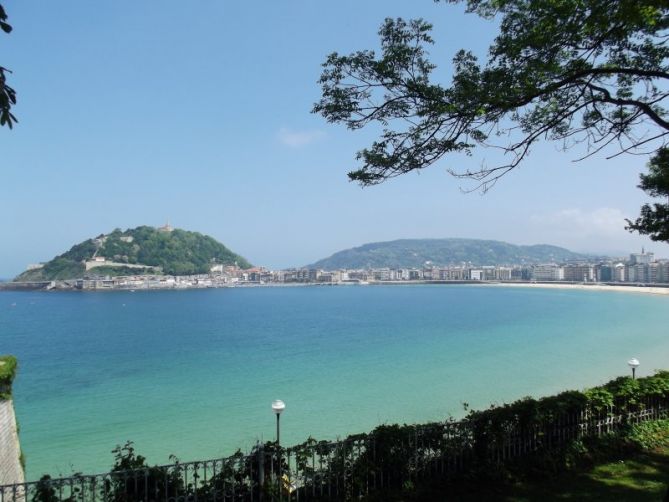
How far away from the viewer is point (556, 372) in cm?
2764

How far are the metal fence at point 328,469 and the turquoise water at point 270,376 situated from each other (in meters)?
9.06

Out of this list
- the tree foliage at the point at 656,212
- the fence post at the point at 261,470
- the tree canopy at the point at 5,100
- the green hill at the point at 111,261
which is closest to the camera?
the tree canopy at the point at 5,100

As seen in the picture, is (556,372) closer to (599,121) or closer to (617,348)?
(617,348)

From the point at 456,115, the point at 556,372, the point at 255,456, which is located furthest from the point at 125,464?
the point at 556,372

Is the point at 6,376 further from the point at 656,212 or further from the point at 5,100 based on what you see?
the point at 656,212

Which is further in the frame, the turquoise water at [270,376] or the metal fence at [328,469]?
the turquoise water at [270,376]

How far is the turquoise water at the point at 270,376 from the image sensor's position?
61.0 ft

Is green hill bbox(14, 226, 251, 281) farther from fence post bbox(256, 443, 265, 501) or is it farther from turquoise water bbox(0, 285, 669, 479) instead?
fence post bbox(256, 443, 265, 501)

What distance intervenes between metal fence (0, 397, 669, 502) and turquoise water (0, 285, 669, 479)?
357 inches

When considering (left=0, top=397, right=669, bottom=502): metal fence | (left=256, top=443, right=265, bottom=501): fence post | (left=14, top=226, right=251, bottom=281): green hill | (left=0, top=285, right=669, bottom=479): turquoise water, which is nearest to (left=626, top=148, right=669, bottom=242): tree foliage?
(left=0, top=397, right=669, bottom=502): metal fence

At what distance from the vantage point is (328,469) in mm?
6883

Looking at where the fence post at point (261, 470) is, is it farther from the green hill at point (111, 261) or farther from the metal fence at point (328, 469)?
the green hill at point (111, 261)

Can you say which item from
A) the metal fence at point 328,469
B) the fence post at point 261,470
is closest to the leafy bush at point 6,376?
the metal fence at point 328,469

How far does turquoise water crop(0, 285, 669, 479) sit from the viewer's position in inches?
733
